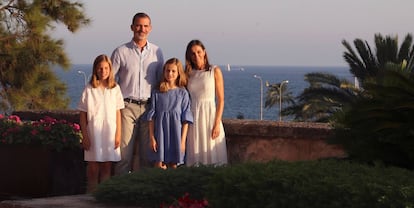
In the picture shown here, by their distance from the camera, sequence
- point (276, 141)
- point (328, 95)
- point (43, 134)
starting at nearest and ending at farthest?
point (276, 141) < point (43, 134) < point (328, 95)

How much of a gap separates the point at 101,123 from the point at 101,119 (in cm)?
3

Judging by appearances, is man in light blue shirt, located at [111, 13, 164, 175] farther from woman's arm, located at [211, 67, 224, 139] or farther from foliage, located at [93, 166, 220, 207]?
foliage, located at [93, 166, 220, 207]

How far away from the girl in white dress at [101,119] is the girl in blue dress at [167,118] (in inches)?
11.3

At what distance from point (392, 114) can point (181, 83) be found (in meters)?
3.23

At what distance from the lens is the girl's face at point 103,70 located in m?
7.84

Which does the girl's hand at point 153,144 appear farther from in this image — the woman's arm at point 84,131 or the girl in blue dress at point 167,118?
the woman's arm at point 84,131

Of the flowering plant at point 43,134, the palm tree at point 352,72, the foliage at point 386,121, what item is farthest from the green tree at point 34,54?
the foliage at point 386,121

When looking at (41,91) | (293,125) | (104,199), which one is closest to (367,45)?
(41,91)

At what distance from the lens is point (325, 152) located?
27.0 feet

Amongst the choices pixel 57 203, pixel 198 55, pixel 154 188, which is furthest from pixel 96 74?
pixel 154 188

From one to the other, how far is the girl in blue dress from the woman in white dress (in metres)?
0.13

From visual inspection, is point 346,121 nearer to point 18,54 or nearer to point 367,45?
point 18,54

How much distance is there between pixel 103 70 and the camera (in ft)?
25.9

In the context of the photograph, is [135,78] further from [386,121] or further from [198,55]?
[386,121]
